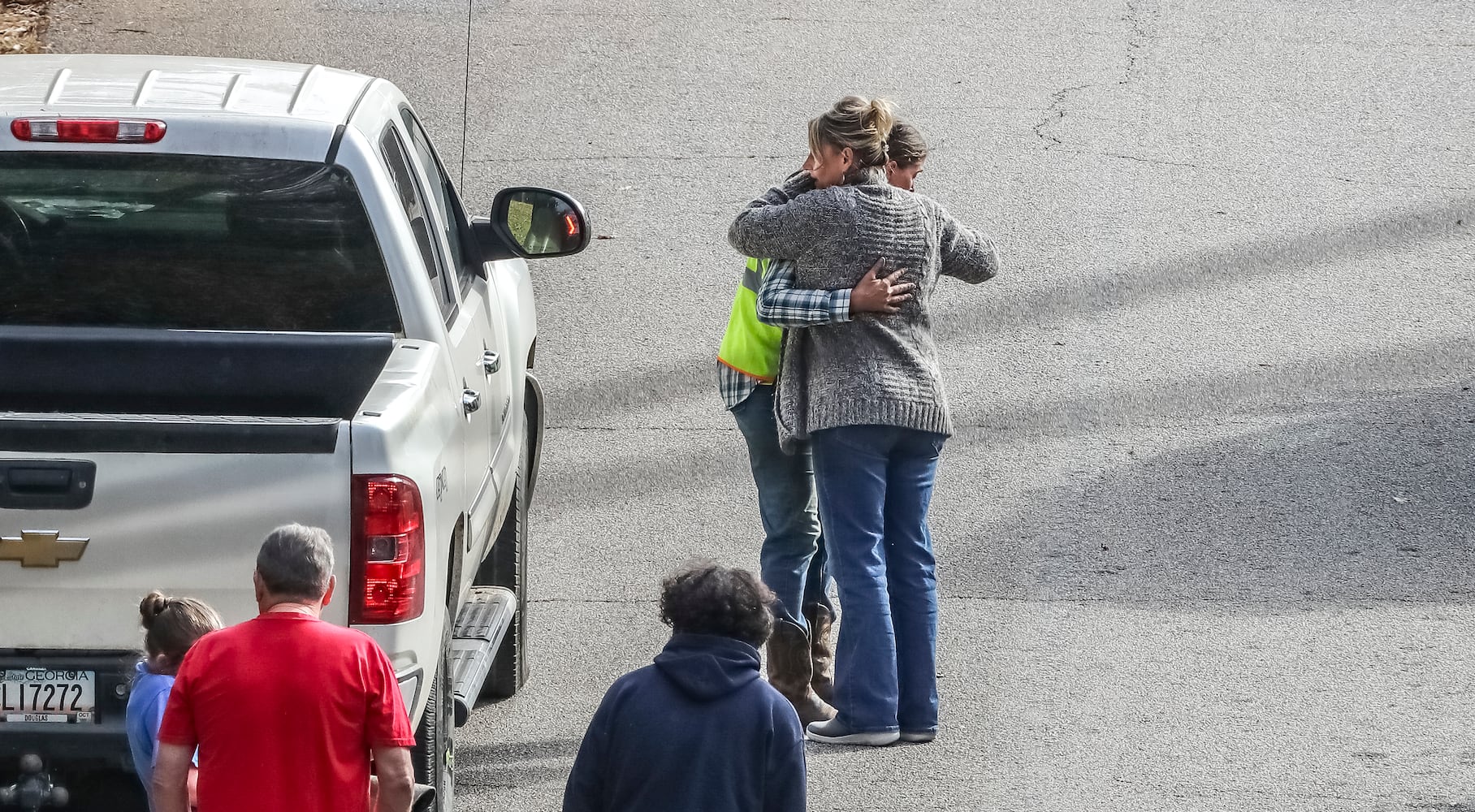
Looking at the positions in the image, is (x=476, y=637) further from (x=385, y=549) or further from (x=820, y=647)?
(x=385, y=549)

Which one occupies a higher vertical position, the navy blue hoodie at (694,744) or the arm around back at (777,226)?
the arm around back at (777,226)

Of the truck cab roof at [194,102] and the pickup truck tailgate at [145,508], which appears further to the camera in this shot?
the truck cab roof at [194,102]

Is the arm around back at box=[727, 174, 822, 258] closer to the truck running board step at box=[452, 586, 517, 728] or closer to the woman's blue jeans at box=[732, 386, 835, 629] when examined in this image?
the woman's blue jeans at box=[732, 386, 835, 629]

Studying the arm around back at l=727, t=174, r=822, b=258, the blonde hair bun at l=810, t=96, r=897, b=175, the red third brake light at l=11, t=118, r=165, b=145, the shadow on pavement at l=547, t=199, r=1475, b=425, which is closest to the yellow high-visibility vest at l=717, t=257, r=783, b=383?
the arm around back at l=727, t=174, r=822, b=258

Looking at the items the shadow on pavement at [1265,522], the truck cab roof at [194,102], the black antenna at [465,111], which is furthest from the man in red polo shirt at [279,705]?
the black antenna at [465,111]

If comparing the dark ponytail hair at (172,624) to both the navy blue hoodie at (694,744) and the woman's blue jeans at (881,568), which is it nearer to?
the navy blue hoodie at (694,744)

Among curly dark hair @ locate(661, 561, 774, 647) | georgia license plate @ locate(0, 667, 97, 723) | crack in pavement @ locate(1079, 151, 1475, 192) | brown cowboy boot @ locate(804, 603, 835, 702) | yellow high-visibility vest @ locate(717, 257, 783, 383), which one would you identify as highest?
crack in pavement @ locate(1079, 151, 1475, 192)

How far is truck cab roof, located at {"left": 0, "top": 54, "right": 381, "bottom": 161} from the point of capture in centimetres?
453

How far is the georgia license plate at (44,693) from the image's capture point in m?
3.73

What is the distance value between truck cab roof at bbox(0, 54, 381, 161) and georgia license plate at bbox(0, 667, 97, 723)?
1.51 metres

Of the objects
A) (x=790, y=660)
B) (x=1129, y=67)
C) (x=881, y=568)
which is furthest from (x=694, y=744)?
(x=1129, y=67)

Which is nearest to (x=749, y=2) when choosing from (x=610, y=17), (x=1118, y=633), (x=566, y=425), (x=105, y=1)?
(x=610, y=17)

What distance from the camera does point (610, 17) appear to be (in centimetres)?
1309

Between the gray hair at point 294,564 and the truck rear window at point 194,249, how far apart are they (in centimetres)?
138
